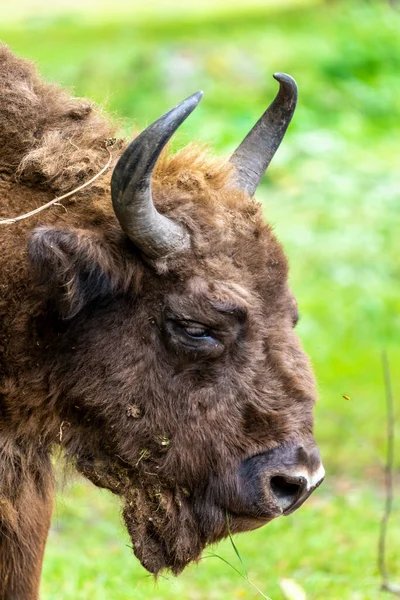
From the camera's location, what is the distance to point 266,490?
4.99 meters

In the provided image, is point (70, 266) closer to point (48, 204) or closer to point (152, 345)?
point (48, 204)

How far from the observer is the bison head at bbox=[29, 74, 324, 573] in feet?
16.3

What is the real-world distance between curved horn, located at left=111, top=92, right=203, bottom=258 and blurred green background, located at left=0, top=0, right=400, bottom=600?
53.0 inches

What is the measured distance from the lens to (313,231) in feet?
47.2

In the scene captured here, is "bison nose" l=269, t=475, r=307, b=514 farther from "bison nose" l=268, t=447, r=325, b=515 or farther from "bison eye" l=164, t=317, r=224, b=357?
"bison eye" l=164, t=317, r=224, b=357

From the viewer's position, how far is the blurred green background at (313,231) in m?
7.84

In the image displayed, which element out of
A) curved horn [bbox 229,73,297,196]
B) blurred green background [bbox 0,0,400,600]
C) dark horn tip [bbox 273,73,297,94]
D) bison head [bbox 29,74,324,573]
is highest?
dark horn tip [bbox 273,73,297,94]

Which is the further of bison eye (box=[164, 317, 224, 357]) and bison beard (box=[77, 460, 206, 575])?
bison beard (box=[77, 460, 206, 575])

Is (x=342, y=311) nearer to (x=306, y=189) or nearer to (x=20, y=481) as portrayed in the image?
(x=306, y=189)

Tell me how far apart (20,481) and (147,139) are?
2014mm

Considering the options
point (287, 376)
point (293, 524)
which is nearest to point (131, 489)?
point (287, 376)

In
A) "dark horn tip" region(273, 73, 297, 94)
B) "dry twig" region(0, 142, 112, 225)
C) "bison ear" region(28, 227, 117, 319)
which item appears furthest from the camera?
"dark horn tip" region(273, 73, 297, 94)

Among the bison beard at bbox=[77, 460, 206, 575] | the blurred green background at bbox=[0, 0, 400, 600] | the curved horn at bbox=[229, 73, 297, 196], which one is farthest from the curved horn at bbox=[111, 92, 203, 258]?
the blurred green background at bbox=[0, 0, 400, 600]

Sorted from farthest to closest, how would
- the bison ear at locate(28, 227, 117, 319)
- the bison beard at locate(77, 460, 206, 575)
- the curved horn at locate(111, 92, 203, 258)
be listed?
the bison beard at locate(77, 460, 206, 575) → the bison ear at locate(28, 227, 117, 319) → the curved horn at locate(111, 92, 203, 258)
